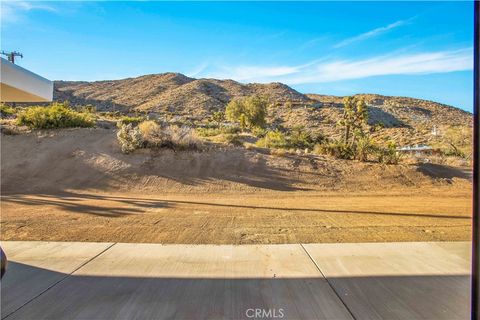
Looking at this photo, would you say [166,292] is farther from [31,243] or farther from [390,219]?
[390,219]

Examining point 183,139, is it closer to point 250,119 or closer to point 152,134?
point 152,134

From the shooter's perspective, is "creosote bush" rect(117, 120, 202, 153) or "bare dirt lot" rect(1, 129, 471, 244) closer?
"bare dirt lot" rect(1, 129, 471, 244)

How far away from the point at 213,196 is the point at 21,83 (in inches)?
358

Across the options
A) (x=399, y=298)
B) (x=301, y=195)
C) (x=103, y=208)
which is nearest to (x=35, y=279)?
(x=399, y=298)

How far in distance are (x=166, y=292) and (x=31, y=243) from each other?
3.35m

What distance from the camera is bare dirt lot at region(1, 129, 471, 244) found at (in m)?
7.25

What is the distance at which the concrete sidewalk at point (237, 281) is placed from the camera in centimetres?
387

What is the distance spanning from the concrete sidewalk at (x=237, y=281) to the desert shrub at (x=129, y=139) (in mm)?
12760

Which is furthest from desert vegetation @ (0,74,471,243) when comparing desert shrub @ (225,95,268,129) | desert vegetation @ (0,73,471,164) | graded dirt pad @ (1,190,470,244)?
desert shrub @ (225,95,268,129)

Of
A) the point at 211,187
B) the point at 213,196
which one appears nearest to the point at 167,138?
the point at 211,187

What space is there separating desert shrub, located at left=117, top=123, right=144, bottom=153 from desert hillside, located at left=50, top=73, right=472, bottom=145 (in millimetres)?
28766

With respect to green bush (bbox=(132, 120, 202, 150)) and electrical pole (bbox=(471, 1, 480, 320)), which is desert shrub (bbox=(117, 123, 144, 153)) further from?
electrical pole (bbox=(471, 1, 480, 320))

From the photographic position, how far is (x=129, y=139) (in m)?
19.4

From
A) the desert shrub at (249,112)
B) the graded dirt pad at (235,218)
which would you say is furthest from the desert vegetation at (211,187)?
the desert shrub at (249,112)
